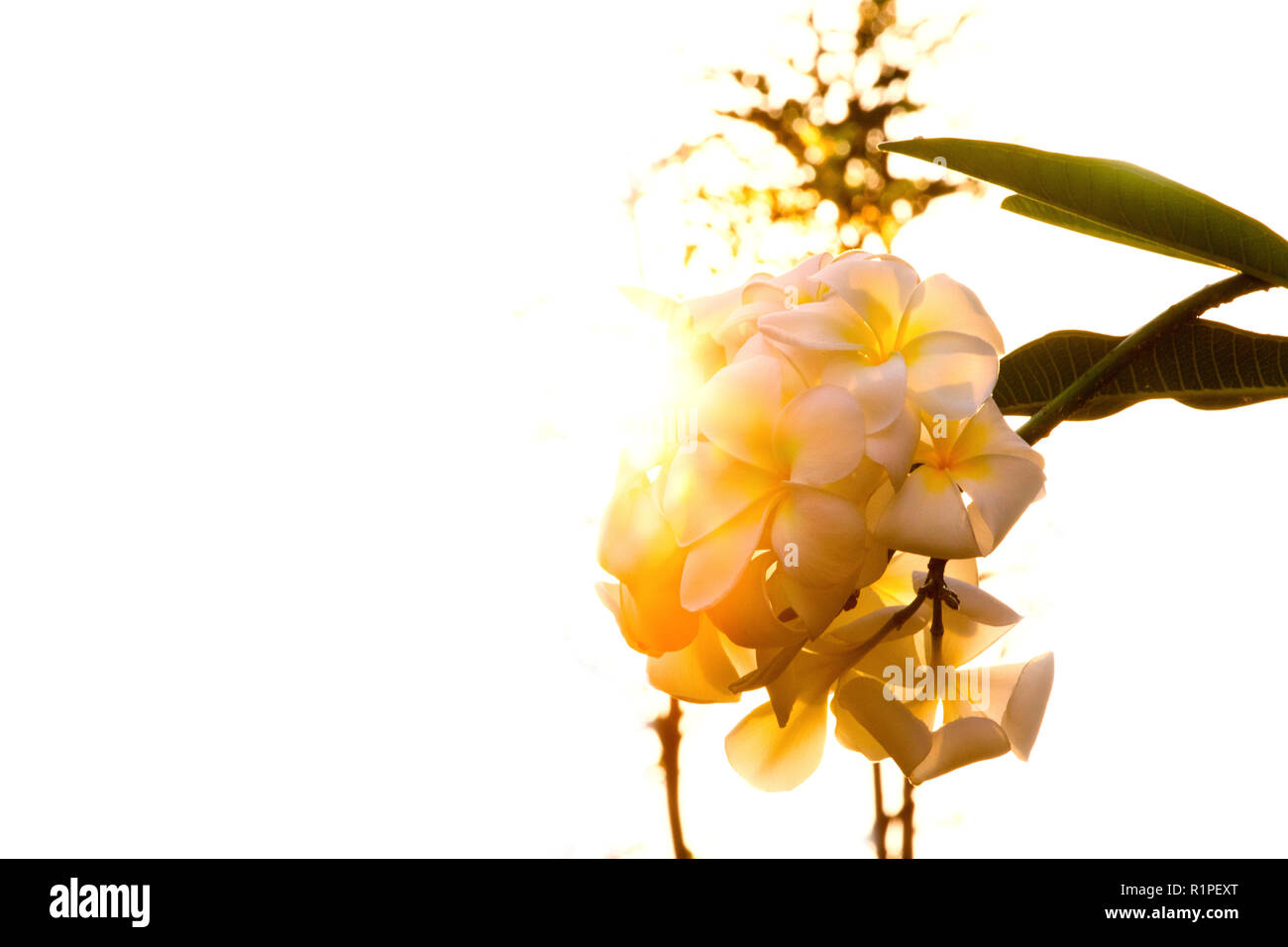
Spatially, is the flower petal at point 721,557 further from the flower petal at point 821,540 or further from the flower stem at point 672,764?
the flower stem at point 672,764

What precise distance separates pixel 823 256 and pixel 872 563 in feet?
0.49

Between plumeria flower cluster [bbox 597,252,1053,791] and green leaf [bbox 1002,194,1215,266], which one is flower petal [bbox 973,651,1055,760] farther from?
green leaf [bbox 1002,194,1215,266]

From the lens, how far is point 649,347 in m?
0.41

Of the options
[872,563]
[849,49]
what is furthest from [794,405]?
[849,49]

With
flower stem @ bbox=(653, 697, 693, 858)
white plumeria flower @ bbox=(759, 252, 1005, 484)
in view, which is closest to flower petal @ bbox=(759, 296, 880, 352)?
white plumeria flower @ bbox=(759, 252, 1005, 484)

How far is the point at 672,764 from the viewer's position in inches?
173

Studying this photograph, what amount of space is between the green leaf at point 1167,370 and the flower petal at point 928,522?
13 centimetres

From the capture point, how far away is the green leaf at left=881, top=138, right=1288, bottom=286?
1.21ft

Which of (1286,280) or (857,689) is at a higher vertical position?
(1286,280)

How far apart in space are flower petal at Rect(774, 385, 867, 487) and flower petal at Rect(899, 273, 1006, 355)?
6 centimetres

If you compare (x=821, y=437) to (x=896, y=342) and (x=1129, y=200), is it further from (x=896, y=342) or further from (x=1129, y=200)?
(x=1129, y=200)

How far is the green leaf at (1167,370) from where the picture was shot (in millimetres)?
420

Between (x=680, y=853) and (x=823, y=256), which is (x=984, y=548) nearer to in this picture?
(x=823, y=256)

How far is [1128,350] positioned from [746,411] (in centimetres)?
14
